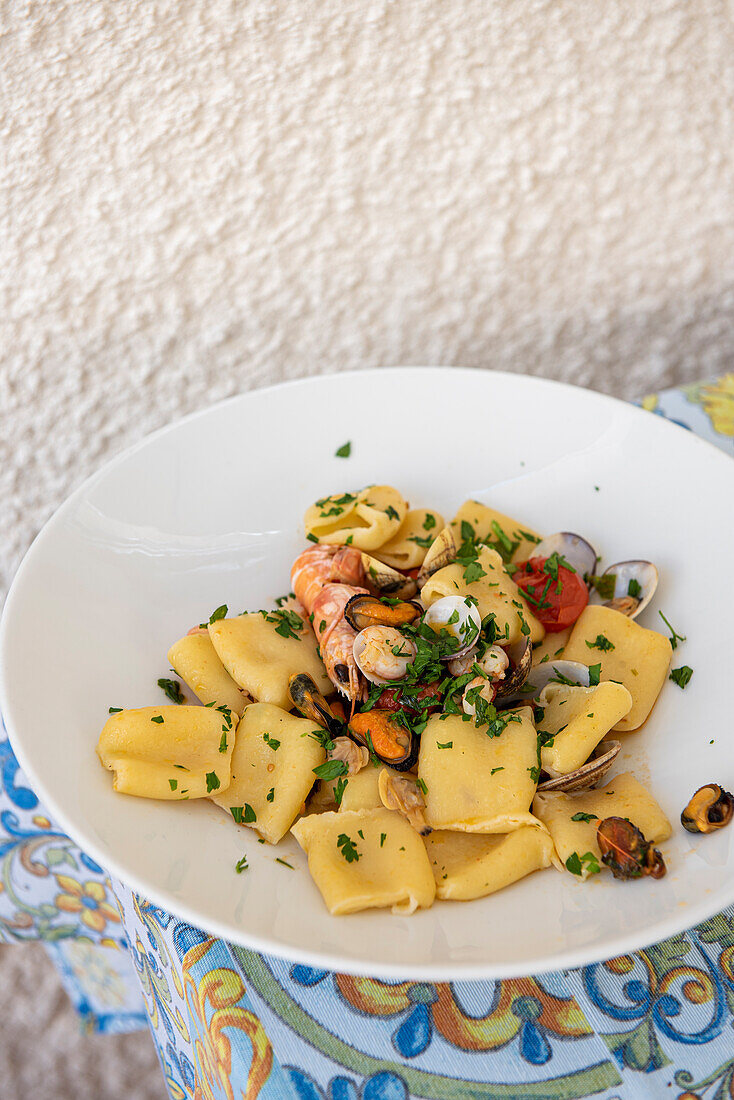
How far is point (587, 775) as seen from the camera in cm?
82

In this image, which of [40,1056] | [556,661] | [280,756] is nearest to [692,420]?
[556,661]

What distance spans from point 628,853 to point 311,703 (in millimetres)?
343

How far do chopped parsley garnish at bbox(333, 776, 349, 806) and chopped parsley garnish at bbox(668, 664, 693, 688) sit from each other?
1.22ft

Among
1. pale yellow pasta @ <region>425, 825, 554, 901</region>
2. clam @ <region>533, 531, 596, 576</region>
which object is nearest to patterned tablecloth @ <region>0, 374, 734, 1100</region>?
pale yellow pasta @ <region>425, 825, 554, 901</region>

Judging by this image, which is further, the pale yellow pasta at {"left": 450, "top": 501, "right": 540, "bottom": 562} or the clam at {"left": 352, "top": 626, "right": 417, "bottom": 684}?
the pale yellow pasta at {"left": 450, "top": 501, "right": 540, "bottom": 562}

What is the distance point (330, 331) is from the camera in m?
1.41

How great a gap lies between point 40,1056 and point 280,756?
1.57 m

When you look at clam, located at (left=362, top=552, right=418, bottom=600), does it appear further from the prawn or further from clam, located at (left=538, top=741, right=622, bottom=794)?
clam, located at (left=538, top=741, right=622, bottom=794)

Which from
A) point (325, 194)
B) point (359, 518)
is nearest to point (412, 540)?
point (359, 518)

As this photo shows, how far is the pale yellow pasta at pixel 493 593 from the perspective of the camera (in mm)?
942

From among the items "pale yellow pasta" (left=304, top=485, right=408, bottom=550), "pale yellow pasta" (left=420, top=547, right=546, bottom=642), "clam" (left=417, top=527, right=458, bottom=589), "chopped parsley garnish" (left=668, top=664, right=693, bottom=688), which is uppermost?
"pale yellow pasta" (left=304, top=485, right=408, bottom=550)

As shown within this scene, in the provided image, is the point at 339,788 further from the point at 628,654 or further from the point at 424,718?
the point at 628,654

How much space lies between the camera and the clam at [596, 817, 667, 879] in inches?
28.1

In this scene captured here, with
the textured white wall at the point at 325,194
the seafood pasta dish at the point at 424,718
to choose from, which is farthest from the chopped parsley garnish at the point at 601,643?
the textured white wall at the point at 325,194
